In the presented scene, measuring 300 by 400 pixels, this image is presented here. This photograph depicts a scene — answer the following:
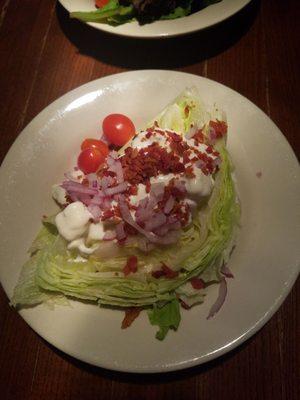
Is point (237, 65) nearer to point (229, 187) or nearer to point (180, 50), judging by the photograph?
point (180, 50)

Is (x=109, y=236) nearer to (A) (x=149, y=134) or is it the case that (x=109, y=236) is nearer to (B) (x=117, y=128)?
(A) (x=149, y=134)

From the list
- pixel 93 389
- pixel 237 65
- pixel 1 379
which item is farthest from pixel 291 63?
pixel 1 379

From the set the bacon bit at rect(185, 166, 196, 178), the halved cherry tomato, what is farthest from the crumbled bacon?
the halved cherry tomato

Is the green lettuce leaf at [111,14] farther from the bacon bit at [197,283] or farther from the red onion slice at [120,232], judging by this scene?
the bacon bit at [197,283]

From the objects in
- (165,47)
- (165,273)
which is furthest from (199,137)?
(165,47)

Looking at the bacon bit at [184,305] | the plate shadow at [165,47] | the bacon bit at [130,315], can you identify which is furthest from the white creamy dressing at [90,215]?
the plate shadow at [165,47]
